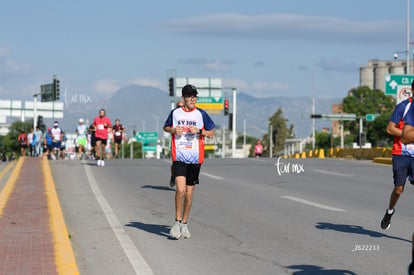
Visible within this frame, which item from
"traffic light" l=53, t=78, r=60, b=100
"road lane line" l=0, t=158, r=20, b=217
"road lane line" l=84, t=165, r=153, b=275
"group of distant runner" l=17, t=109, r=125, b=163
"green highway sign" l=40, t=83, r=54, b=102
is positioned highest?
"green highway sign" l=40, t=83, r=54, b=102

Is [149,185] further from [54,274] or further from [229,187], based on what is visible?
[54,274]

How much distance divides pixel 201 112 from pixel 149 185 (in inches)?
356

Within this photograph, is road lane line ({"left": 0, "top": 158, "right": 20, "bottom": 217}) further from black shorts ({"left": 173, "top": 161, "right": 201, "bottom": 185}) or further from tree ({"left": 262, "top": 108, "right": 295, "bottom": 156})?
tree ({"left": 262, "top": 108, "right": 295, "bottom": 156})

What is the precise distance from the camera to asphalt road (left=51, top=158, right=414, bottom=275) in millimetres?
8836

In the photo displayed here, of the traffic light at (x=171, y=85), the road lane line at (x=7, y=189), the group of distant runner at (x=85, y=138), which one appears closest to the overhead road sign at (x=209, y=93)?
the traffic light at (x=171, y=85)

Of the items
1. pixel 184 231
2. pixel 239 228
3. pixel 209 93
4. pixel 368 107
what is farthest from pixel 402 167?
pixel 368 107

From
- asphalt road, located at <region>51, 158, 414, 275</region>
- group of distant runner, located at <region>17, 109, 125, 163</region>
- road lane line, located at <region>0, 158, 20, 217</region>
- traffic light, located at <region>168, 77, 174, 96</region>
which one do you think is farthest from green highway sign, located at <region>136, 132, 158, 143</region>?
asphalt road, located at <region>51, 158, 414, 275</region>

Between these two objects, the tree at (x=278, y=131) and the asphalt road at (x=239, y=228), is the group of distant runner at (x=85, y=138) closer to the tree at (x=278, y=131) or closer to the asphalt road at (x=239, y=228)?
the asphalt road at (x=239, y=228)

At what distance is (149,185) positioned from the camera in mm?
19422

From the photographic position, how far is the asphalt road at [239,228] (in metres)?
8.84

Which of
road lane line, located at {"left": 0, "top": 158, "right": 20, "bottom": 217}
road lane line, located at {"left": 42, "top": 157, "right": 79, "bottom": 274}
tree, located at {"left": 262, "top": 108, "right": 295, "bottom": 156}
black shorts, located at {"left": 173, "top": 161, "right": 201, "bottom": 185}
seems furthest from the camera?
tree, located at {"left": 262, "top": 108, "right": 295, "bottom": 156}

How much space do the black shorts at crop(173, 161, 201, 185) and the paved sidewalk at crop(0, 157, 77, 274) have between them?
1707 mm

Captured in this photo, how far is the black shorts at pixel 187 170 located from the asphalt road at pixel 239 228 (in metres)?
0.77

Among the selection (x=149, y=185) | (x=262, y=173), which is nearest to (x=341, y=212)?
(x=149, y=185)
